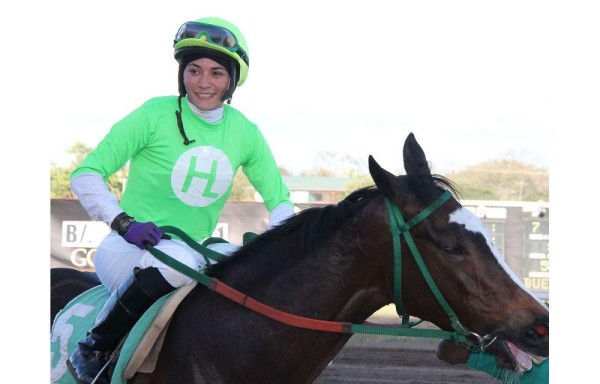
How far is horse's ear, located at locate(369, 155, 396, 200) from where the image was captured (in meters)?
3.16

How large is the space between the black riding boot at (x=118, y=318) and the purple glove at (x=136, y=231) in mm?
119

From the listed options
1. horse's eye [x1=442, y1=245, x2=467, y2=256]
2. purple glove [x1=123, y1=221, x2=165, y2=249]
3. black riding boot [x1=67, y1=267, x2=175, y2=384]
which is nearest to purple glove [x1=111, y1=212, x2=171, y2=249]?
purple glove [x1=123, y1=221, x2=165, y2=249]

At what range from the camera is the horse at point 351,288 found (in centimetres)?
307

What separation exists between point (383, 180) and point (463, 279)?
469 mm

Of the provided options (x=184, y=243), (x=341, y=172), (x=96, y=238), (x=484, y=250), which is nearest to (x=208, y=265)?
(x=184, y=243)

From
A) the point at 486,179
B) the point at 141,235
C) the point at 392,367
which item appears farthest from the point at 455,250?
the point at 486,179

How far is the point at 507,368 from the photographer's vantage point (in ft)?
10.8

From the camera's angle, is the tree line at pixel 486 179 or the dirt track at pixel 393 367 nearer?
the dirt track at pixel 393 367

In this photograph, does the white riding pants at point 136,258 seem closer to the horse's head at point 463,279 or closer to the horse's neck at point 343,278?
the horse's neck at point 343,278

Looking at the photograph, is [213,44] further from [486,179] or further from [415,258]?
[486,179]

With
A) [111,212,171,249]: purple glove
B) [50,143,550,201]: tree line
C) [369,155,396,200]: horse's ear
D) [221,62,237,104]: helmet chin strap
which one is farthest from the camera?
[50,143,550,201]: tree line

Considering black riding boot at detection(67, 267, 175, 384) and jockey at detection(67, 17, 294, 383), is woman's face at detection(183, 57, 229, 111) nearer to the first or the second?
jockey at detection(67, 17, 294, 383)

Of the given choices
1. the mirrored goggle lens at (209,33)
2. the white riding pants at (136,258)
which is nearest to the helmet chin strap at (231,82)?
the mirrored goggle lens at (209,33)

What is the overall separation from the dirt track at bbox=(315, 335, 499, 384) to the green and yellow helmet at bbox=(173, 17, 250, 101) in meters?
4.92
